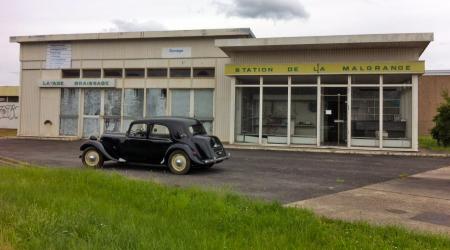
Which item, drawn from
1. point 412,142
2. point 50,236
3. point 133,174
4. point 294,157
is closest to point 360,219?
point 50,236

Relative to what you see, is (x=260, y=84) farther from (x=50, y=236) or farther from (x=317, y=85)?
(x=50, y=236)

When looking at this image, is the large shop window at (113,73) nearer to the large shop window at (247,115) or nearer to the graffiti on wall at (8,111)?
the large shop window at (247,115)

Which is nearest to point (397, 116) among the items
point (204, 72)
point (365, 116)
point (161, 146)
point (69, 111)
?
point (365, 116)

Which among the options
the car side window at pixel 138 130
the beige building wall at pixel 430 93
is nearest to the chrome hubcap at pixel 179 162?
the car side window at pixel 138 130

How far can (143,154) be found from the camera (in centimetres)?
1288

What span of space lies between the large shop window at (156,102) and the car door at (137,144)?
1162 cm

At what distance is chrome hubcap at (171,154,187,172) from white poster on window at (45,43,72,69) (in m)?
16.7

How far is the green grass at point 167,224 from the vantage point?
498 cm

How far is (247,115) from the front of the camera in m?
22.4

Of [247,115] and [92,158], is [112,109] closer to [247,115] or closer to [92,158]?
[247,115]

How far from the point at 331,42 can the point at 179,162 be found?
1095cm

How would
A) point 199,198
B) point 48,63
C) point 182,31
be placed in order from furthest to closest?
point 48,63, point 182,31, point 199,198

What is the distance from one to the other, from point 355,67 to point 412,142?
4.05 metres

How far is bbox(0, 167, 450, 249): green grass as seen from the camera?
16.3ft
